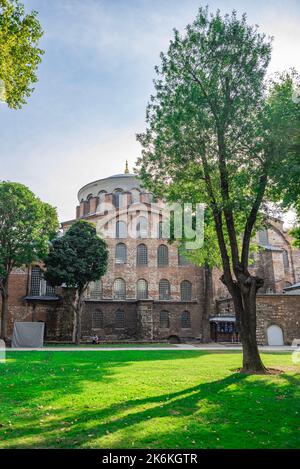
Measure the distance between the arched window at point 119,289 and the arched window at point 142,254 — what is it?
2.72 meters

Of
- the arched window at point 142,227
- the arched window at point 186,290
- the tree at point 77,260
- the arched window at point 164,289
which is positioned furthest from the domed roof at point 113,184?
the tree at point 77,260

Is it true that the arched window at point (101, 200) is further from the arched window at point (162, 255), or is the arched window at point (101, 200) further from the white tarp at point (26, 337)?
the white tarp at point (26, 337)

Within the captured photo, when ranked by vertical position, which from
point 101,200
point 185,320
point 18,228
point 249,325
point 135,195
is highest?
point 135,195

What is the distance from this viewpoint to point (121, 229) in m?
37.9

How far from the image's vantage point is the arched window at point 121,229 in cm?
3772

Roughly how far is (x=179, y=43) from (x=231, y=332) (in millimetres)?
26603

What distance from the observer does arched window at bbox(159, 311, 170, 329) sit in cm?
3559

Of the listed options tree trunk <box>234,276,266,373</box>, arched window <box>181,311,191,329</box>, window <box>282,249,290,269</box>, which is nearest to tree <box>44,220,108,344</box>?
arched window <box>181,311,191,329</box>

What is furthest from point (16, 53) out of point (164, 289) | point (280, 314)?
point (164, 289)

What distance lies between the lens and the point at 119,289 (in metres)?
36.4

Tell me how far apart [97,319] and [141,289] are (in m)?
5.51

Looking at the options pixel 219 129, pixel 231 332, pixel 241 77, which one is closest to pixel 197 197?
pixel 219 129

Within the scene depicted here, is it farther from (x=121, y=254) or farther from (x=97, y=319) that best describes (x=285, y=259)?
(x=97, y=319)
